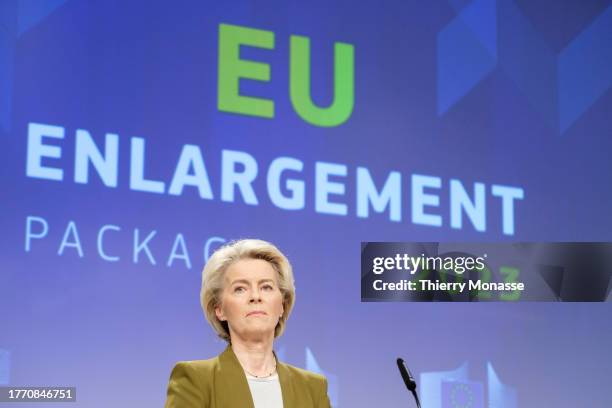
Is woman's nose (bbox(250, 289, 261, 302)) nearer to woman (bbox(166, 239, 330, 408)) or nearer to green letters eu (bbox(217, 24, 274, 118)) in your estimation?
woman (bbox(166, 239, 330, 408))

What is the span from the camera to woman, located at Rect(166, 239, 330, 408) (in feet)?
5.36

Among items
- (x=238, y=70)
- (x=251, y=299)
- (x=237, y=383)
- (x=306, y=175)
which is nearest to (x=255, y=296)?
(x=251, y=299)

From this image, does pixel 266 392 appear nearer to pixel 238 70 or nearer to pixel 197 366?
pixel 197 366

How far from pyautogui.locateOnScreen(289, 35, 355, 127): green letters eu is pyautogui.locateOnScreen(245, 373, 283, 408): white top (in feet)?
8.55

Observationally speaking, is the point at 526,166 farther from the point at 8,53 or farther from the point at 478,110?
the point at 8,53

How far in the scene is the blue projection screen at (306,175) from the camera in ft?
13.2

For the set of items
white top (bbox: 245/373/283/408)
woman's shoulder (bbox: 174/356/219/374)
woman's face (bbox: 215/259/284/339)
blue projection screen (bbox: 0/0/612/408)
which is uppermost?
blue projection screen (bbox: 0/0/612/408)

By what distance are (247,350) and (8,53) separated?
2849 millimetres

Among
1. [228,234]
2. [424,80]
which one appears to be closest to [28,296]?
[228,234]

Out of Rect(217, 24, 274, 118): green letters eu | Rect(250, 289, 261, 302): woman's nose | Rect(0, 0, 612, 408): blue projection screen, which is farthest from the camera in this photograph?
Rect(217, 24, 274, 118): green letters eu

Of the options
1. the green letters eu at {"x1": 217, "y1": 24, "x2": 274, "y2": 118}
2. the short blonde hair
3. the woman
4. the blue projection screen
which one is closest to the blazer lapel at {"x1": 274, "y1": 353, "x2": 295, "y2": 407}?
the woman

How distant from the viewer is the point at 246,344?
173cm

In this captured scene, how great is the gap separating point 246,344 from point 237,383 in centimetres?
10

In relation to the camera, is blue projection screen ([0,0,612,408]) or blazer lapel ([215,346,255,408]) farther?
blue projection screen ([0,0,612,408])
